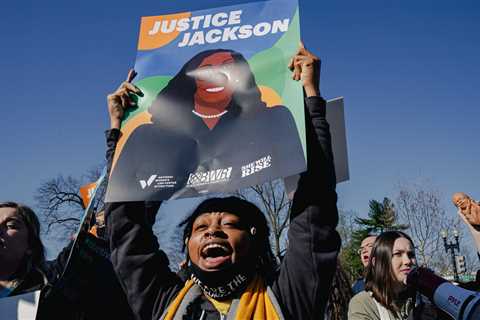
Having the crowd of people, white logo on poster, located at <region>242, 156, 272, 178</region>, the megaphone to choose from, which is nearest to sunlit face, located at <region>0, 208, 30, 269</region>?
the crowd of people

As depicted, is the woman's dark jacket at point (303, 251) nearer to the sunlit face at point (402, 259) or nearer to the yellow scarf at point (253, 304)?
the yellow scarf at point (253, 304)

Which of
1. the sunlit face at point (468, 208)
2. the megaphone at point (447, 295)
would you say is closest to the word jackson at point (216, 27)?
the megaphone at point (447, 295)

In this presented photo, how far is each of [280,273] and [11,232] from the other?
1451mm

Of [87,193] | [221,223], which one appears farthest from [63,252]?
[87,193]

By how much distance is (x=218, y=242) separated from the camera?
2375 millimetres

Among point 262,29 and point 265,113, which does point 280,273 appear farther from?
point 262,29

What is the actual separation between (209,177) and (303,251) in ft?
1.59

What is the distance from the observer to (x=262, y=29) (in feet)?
8.43

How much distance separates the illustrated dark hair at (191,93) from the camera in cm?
240

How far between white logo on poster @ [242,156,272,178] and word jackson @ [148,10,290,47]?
64 centimetres

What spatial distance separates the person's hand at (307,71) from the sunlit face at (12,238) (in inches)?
65.1

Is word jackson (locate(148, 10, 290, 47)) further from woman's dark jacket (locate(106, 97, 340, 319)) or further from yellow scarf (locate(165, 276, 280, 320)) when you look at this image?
yellow scarf (locate(165, 276, 280, 320))

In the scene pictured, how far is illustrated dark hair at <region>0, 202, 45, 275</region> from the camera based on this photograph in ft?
9.67

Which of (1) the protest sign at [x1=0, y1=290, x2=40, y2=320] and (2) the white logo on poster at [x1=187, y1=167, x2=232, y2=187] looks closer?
(2) the white logo on poster at [x1=187, y1=167, x2=232, y2=187]
